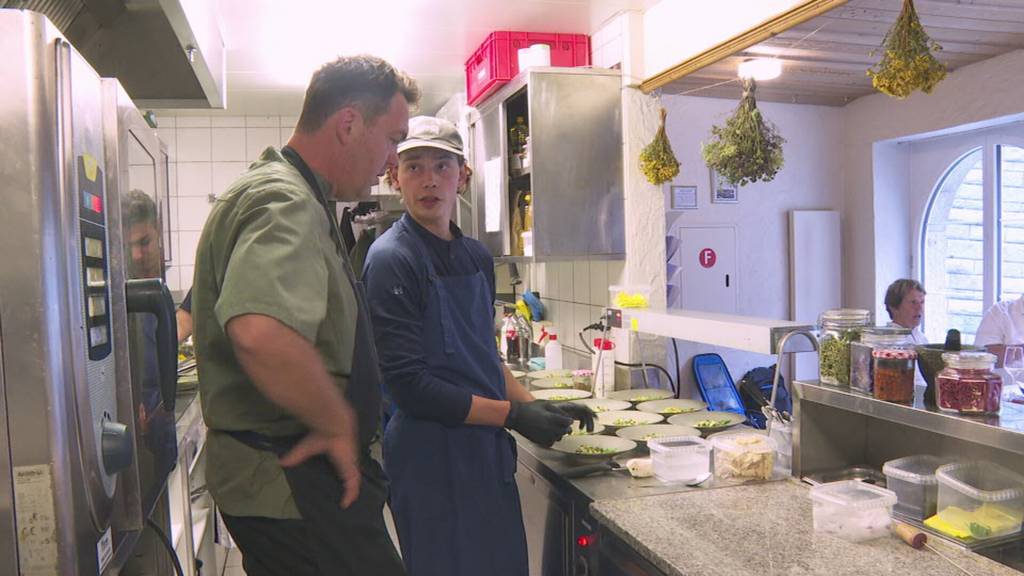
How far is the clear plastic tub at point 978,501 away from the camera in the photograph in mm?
1450

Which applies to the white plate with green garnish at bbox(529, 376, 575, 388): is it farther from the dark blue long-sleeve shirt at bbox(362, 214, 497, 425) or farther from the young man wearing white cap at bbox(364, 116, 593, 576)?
the dark blue long-sleeve shirt at bbox(362, 214, 497, 425)

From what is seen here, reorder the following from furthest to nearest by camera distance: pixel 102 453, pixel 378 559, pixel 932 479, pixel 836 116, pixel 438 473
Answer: pixel 836 116
pixel 438 473
pixel 932 479
pixel 378 559
pixel 102 453

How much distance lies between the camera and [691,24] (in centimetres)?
267

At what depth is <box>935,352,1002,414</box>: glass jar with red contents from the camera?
4.80 ft

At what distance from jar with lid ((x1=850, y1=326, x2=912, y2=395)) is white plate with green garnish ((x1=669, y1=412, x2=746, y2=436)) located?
57 cm

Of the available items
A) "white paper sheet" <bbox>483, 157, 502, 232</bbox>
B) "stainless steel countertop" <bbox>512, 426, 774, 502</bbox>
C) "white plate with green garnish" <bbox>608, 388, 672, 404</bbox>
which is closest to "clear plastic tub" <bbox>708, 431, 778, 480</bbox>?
"stainless steel countertop" <bbox>512, 426, 774, 502</bbox>

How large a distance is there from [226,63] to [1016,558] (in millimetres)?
3860

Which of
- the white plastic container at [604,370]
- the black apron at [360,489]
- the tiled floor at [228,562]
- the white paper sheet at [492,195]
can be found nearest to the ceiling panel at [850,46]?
the white paper sheet at [492,195]

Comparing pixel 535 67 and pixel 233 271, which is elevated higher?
pixel 535 67

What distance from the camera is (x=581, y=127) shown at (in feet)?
10.1

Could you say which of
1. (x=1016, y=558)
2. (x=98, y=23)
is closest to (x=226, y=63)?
(x=98, y=23)

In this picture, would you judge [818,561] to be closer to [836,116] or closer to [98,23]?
[836,116]

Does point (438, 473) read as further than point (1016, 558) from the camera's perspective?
Yes

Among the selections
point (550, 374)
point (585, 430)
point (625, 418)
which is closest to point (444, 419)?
point (585, 430)
